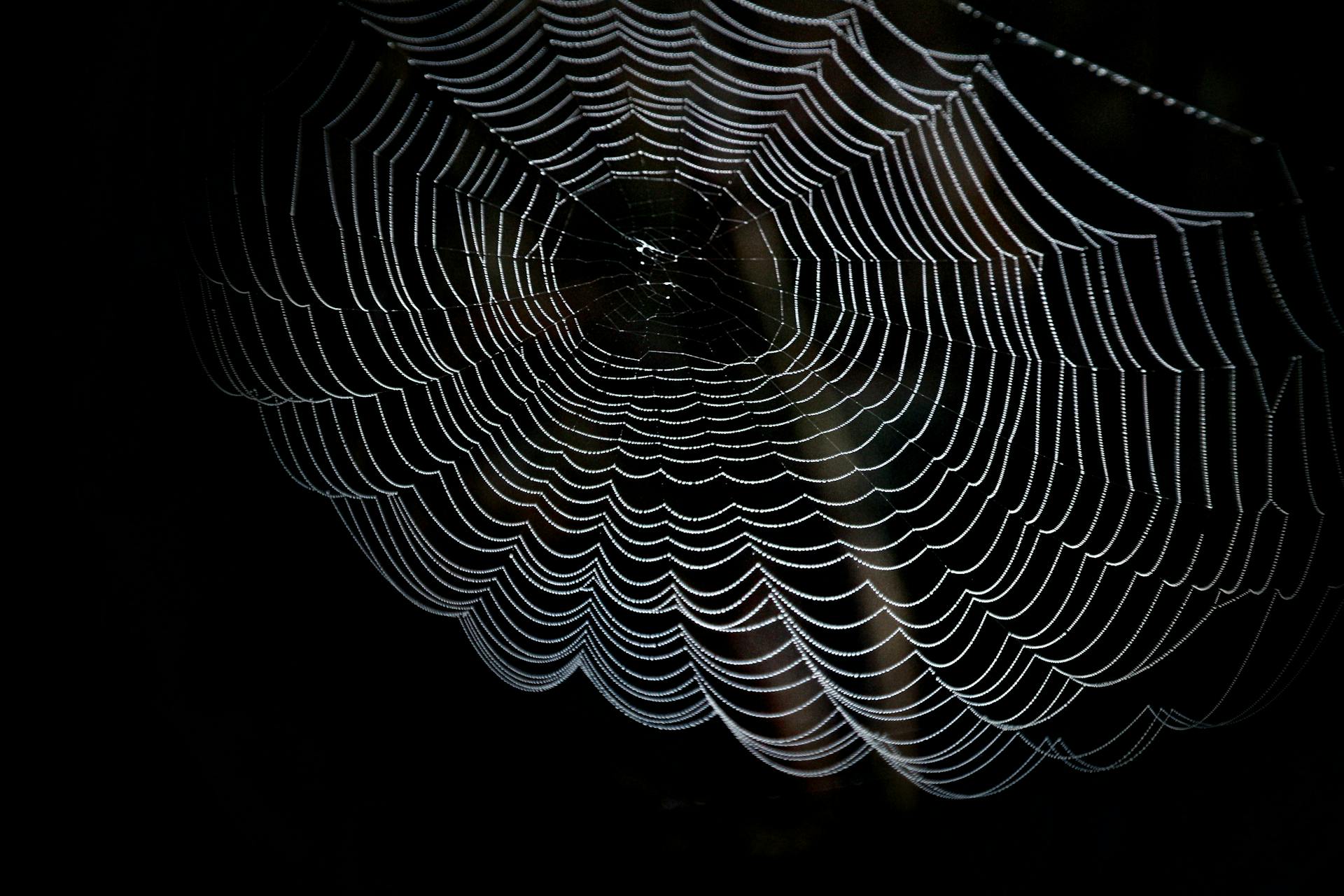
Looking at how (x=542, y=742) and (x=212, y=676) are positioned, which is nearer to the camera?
(x=212, y=676)

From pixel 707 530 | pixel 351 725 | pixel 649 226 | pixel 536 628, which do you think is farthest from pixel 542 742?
pixel 649 226

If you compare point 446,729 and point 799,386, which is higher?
point 799,386

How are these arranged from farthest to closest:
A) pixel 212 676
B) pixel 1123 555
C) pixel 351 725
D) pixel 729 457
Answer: pixel 729 457 → pixel 1123 555 → pixel 351 725 → pixel 212 676

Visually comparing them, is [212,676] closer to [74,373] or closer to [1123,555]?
[74,373]
